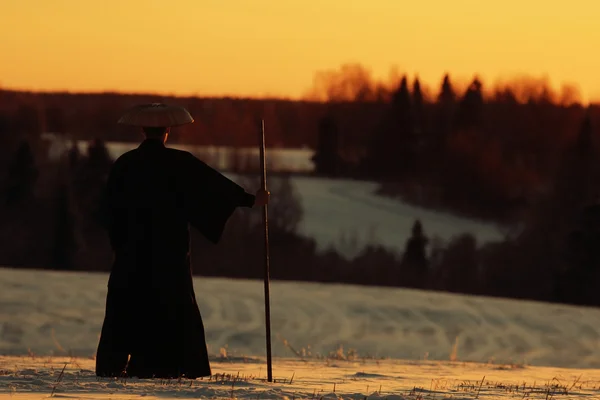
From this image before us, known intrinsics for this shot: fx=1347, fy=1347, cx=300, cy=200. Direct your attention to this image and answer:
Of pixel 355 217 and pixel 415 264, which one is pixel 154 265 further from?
pixel 355 217

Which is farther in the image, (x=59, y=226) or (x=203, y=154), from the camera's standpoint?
(x=203, y=154)

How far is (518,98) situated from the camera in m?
98.3

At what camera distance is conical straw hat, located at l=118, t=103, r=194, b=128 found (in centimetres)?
912

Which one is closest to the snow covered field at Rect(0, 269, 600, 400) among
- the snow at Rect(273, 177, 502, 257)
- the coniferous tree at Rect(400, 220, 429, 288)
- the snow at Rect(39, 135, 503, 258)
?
the coniferous tree at Rect(400, 220, 429, 288)

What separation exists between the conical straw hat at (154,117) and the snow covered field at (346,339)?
5.69 feet

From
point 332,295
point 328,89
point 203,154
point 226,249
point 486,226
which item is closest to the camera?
point 332,295

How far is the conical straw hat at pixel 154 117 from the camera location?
912cm

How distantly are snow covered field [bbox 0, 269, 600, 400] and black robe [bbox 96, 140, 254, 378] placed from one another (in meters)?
0.31

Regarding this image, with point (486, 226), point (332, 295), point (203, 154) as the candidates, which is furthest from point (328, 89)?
point (332, 295)

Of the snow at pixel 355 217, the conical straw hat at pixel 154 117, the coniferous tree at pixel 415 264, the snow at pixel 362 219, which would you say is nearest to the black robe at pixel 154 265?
the conical straw hat at pixel 154 117

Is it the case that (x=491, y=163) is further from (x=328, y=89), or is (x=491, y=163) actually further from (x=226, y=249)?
(x=226, y=249)

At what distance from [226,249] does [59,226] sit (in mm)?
6486

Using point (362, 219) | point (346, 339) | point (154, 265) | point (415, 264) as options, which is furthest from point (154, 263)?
point (362, 219)

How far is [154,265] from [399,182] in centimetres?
7414
